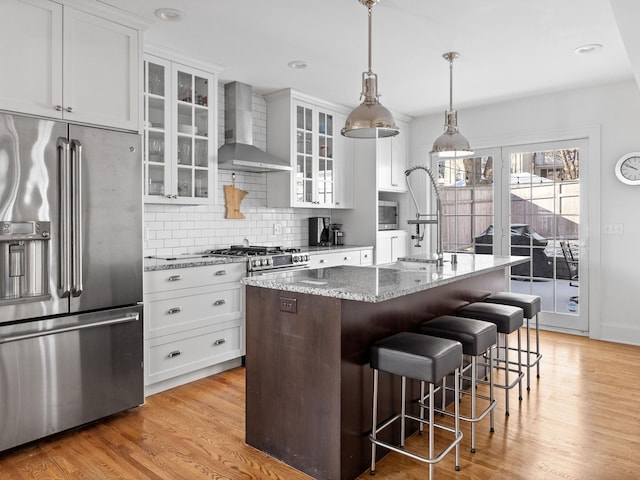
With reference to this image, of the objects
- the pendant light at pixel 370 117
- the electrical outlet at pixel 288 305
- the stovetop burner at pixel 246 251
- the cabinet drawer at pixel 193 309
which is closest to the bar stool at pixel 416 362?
the electrical outlet at pixel 288 305

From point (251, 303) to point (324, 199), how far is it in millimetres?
2835

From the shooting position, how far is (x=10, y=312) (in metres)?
2.41

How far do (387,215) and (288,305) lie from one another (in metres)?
3.60

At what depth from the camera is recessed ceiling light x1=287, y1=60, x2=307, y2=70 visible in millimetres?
3918

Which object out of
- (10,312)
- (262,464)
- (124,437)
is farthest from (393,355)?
(10,312)

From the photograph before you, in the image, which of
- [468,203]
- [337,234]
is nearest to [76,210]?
[337,234]

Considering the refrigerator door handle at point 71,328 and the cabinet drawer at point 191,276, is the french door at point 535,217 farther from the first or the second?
Answer: the refrigerator door handle at point 71,328

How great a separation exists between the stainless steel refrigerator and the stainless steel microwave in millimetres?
3210

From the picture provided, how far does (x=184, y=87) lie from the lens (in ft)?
12.5

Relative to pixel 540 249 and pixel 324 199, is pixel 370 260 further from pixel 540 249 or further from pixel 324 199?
pixel 540 249

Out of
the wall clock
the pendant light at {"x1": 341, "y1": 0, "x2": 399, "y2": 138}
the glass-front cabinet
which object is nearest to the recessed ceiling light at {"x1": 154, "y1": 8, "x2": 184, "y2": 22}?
the glass-front cabinet

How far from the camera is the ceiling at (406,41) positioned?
2.94 metres

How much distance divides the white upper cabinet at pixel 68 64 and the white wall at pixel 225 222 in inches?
47.2

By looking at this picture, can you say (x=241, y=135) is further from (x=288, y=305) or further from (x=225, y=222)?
(x=288, y=305)
